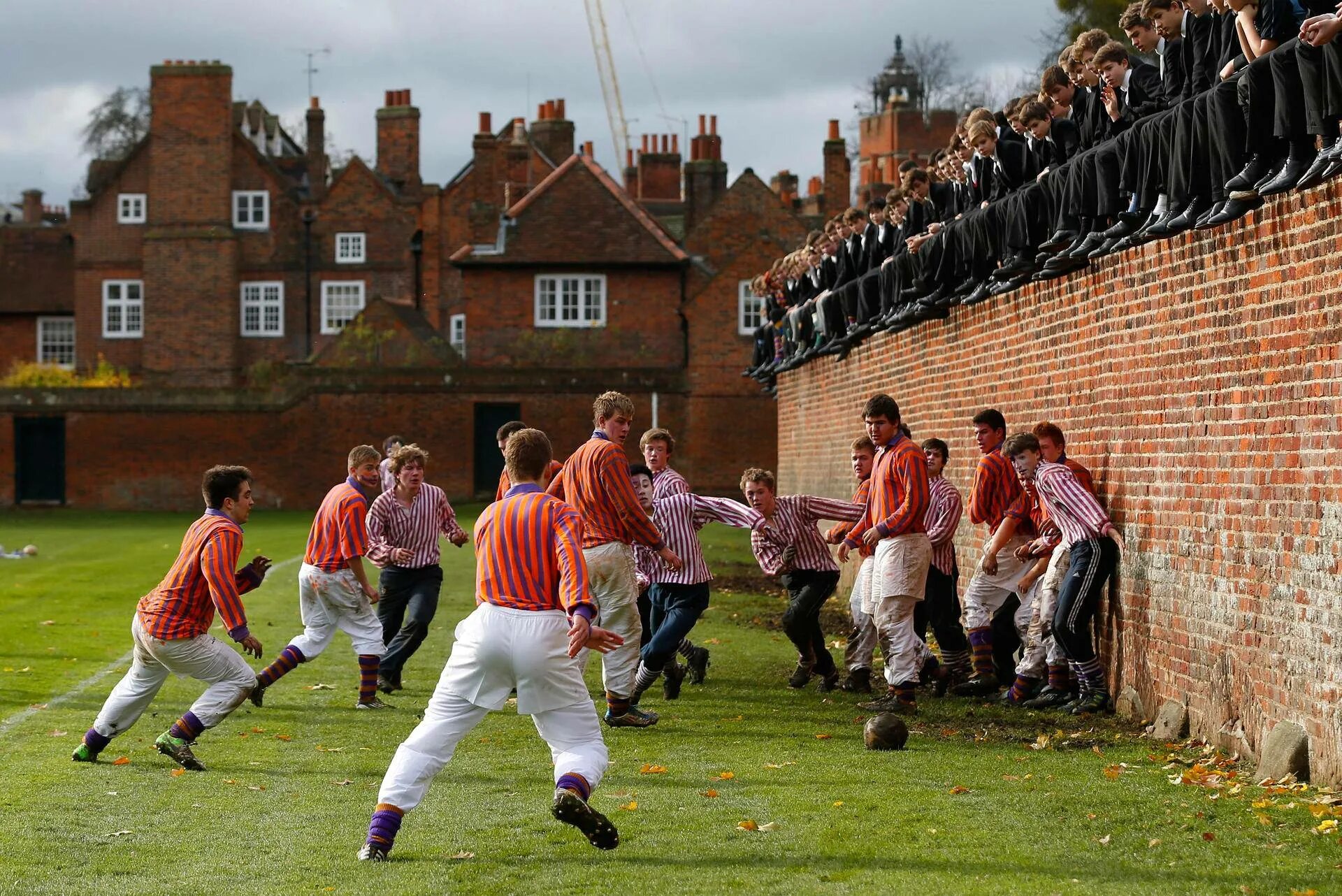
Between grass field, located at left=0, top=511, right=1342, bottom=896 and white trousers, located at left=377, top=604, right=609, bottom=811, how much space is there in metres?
0.37

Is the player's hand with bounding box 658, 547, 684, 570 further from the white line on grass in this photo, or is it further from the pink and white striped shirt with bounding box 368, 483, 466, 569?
the white line on grass

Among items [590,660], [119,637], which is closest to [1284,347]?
[590,660]

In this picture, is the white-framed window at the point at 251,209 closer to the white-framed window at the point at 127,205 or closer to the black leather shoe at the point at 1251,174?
the white-framed window at the point at 127,205

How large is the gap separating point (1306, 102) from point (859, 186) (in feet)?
160

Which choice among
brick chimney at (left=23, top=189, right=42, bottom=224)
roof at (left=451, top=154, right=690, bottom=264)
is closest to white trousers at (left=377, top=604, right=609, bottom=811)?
roof at (left=451, top=154, right=690, bottom=264)

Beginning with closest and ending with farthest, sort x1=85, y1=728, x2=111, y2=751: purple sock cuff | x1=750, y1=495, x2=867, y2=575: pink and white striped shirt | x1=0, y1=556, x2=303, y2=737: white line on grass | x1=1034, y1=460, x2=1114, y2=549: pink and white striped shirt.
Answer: x1=85, y1=728, x2=111, y2=751: purple sock cuff
x1=0, y1=556, x2=303, y2=737: white line on grass
x1=1034, y1=460, x2=1114, y2=549: pink and white striped shirt
x1=750, y1=495, x2=867, y2=575: pink and white striped shirt

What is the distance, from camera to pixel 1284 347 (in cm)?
823

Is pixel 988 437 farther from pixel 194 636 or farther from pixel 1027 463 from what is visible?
pixel 194 636

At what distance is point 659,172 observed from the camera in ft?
204

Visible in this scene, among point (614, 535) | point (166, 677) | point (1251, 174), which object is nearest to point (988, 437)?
point (614, 535)

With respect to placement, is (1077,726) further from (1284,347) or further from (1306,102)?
(1306,102)

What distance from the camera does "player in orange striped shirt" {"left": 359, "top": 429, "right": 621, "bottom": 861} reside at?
6574 mm

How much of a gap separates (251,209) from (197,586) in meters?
47.6

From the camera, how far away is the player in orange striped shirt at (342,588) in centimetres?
1104
